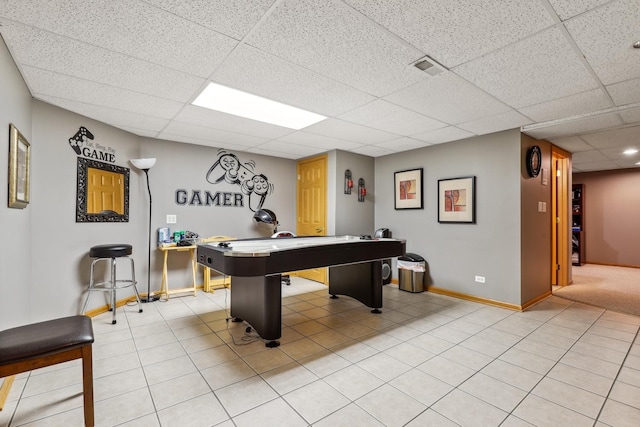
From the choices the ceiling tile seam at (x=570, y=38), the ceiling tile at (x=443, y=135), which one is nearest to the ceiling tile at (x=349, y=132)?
the ceiling tile at (x=443, y=135)

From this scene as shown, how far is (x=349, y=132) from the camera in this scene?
13.9 feet

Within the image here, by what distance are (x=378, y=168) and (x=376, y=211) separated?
85 centimetres

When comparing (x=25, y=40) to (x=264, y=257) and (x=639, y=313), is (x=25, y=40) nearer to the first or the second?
(x=264, y=257)

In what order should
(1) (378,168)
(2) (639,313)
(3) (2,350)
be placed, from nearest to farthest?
(3) (2,350), (2) (639,313), (1) (378,168)

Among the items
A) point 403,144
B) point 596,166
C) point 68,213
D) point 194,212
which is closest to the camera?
point 68,213

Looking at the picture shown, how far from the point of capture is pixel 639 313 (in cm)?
392

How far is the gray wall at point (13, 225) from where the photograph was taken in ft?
7.20

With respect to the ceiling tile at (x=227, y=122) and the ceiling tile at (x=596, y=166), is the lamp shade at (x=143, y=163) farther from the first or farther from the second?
the ceiling tile at (x=596, y=166)

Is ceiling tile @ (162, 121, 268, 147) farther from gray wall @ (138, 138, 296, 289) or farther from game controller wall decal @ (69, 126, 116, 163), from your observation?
game controller wall decal @ (69, 126, 116, 163)

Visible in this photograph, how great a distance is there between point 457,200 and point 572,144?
86.0 inches

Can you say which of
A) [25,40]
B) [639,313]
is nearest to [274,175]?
[25,40]

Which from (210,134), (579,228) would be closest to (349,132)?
(210,134)

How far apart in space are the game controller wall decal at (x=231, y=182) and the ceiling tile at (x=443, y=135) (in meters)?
2.95

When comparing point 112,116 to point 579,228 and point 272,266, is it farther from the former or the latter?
point 579,228
